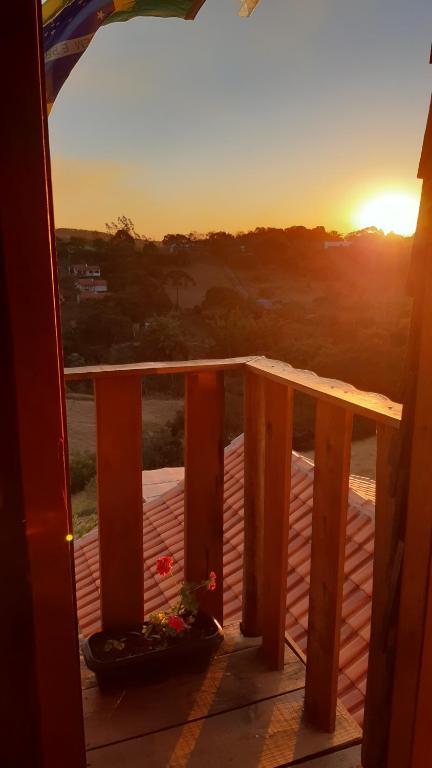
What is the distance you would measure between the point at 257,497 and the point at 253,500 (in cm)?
2

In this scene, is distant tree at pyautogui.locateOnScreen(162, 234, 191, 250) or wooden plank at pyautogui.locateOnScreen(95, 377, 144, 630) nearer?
wooden plank at pyautogui.locateOnScreen(95, 377, 144, 630)

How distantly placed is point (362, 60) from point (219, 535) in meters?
2.73

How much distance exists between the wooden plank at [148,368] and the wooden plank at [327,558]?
16.4 inches

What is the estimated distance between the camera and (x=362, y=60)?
3.07 meters

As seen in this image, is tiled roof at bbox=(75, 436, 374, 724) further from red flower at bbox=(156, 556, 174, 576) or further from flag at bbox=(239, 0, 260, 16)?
flag at bbox=(239, 0, 260, 16)

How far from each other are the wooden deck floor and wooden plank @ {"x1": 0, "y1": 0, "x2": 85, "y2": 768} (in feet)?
1.39

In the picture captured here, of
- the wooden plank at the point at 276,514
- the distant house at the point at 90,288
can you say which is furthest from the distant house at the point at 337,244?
the wooden plank at the point at 276,514

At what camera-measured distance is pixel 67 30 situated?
110 centimetres

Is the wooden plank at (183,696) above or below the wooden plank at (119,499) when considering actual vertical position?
below

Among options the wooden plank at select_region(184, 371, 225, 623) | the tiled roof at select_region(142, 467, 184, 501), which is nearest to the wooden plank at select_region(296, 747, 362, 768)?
the wooden plank at select_region(184, 371, 225, 623)

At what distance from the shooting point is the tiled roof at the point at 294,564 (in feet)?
9.20

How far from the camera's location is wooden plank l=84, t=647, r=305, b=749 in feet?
4.99

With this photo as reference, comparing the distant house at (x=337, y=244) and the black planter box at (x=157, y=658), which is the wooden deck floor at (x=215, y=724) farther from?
the distant house at (x=337, y=244)

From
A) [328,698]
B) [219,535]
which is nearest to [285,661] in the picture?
[328,698]
